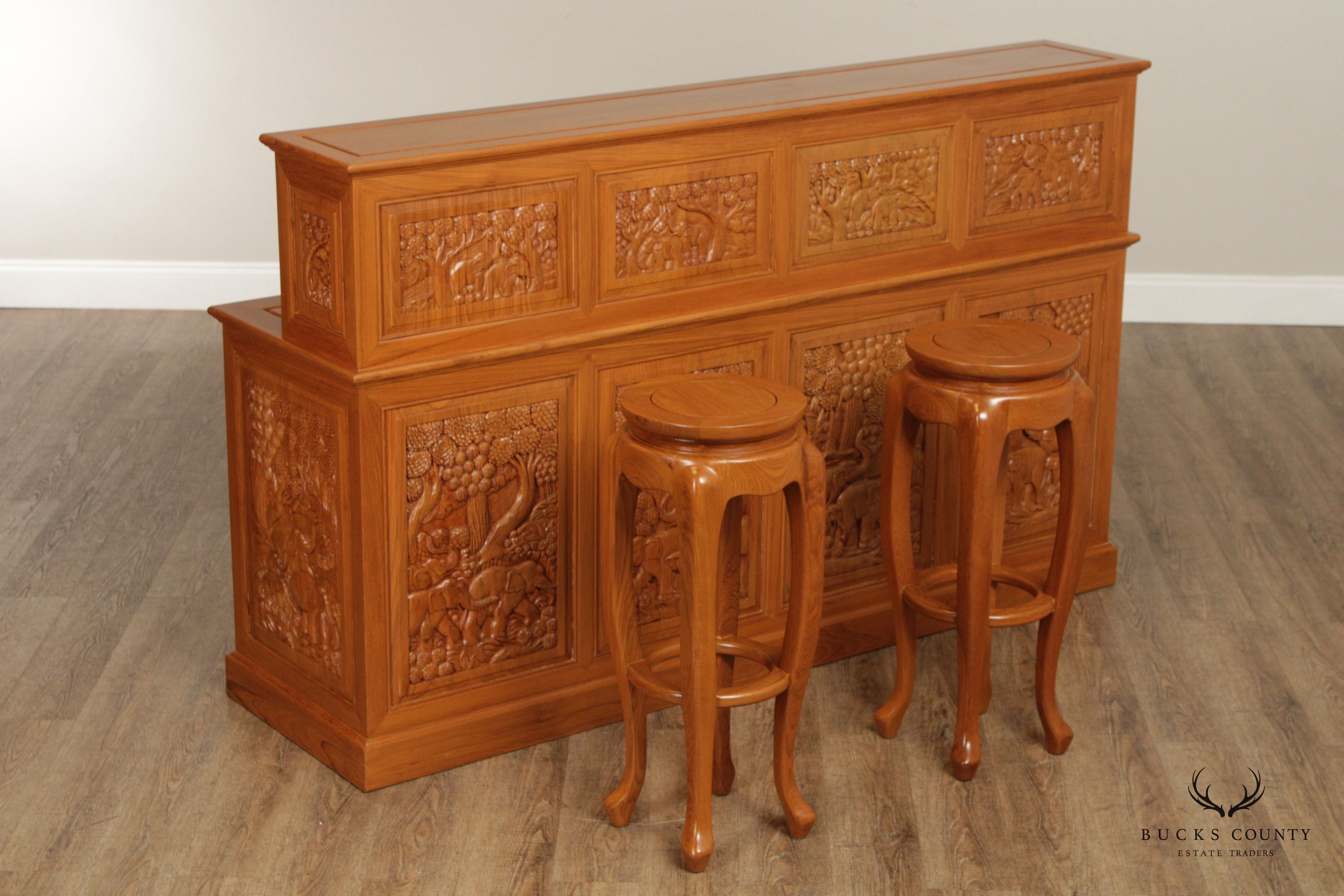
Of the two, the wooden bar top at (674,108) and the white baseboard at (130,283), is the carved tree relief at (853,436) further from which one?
the white baseboard at (130,283)

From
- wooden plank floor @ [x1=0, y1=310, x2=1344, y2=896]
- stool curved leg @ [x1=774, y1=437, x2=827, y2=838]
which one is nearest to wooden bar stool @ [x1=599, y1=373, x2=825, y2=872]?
stool curved leg @ [x1=774, y1=437, x2=827, y2=838]

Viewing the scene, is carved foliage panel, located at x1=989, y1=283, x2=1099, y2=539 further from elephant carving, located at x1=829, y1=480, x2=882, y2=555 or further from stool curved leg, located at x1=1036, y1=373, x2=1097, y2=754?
stool curved leg, located at x1=1036, y1=373, x2=1097, y2=754

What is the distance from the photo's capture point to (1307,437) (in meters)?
4.91


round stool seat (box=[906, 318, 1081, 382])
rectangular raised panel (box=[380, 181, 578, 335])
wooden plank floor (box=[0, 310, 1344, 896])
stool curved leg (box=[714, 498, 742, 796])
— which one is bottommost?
wooden plank floor (box=[0, 310, 1344, 896])

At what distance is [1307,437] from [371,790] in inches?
128

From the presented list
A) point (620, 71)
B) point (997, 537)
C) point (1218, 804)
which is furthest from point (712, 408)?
point (620, 71)

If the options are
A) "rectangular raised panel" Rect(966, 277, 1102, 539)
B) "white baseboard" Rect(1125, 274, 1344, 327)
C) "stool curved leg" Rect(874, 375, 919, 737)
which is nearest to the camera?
"stool curved leg" Rect(874, 375, 919, 737)

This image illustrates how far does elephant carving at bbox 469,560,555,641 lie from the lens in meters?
3.05

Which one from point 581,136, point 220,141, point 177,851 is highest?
point 581,136

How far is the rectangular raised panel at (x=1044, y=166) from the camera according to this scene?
3.47 meters

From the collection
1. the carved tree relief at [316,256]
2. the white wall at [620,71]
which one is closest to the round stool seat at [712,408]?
the carved tree relief at [316,256]

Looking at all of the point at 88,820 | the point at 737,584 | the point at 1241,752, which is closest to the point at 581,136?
the point at 737,584

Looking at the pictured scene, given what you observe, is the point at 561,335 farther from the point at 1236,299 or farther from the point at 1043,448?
the point at 1236,299

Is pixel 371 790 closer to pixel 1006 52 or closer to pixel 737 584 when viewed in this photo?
pixel 737 584
